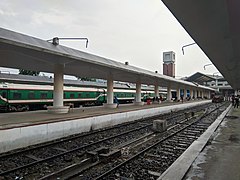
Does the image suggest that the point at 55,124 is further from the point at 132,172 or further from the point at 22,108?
the point at 22,108

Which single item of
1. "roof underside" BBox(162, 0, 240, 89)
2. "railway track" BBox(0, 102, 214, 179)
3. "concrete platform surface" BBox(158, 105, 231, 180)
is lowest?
"railway track" BBox(0, 102, 214, 179)

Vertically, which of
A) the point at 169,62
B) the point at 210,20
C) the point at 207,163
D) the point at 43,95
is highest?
the point at 169,62

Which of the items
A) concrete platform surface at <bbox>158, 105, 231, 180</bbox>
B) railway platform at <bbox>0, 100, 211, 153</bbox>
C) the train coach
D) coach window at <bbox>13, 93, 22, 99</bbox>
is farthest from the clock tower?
concrete platform surface at <bbox>158, 105, 231, 180</bbox>

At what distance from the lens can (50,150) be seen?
8609mm

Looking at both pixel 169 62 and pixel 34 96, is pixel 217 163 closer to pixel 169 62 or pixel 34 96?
pixel 34 96

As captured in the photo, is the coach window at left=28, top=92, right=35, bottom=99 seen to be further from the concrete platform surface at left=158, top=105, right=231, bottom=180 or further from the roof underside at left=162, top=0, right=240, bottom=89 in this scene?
the concrete platform surface at left=158, top=105, right=231, bottom=180

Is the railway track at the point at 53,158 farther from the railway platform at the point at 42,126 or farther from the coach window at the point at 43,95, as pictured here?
the coach window at the point at 43,95

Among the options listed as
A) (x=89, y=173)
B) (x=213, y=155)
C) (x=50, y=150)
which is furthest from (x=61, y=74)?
(x=213, y=155)

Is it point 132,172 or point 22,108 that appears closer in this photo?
point 132,172

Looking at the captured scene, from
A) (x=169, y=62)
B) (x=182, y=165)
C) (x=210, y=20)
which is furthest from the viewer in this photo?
(x=169, y=62)

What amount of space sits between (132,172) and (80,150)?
9.89 feet

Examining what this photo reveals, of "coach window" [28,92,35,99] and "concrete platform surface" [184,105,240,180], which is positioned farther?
"coach window" [28,92,35,99]

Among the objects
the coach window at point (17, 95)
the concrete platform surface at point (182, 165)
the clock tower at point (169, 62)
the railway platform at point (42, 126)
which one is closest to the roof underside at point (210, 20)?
the concrete platform surface at point (182, 165)

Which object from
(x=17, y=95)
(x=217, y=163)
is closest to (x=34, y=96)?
(x=17, y=95)
